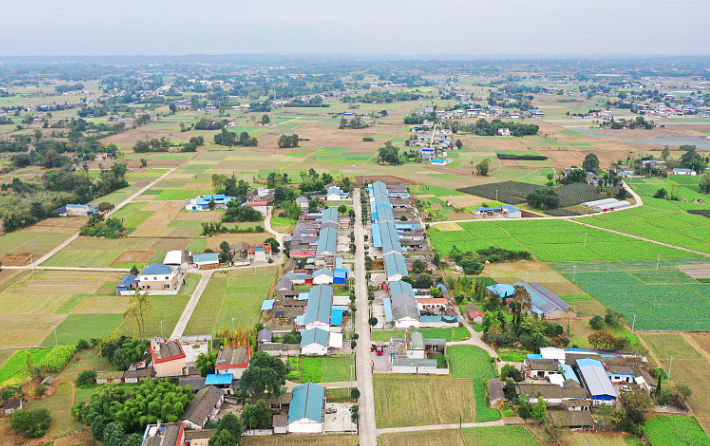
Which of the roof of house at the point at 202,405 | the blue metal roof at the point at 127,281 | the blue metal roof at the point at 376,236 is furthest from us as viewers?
the blue metal roof at the point at 376,236

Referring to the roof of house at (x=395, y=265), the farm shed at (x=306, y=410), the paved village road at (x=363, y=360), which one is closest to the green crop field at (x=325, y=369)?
the paved village road at (x=363, y=360)

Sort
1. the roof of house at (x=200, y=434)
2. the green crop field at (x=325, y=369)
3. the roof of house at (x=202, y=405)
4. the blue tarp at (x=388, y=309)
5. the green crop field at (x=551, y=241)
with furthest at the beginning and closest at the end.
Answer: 1. the green crop field at (x=551, y=241)
2. the blue tarp at (x=388, y=309)
3. the green crop field at (x=325, y=369)
4. the roof of house at (x=202, y=405)
5. the roof of house at (x=200, y=434)

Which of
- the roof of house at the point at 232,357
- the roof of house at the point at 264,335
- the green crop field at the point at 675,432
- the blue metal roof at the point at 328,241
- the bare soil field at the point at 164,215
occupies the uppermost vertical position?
the blue metal roof at the point at 328,241

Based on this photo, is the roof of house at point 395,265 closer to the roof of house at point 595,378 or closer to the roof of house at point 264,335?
the roof of house at point 264,335

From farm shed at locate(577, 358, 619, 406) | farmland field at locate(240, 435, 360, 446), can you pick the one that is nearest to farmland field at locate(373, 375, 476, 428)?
farmland field at locate(240, 435, 360, 446)

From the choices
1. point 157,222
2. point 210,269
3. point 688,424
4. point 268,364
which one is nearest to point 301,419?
point 268,364

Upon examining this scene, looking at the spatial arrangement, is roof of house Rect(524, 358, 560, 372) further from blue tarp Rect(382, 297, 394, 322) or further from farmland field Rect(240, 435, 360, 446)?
farmland field Rect(240, 435, 360, 446)

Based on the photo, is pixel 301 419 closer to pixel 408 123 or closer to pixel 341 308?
pixel 341 308
